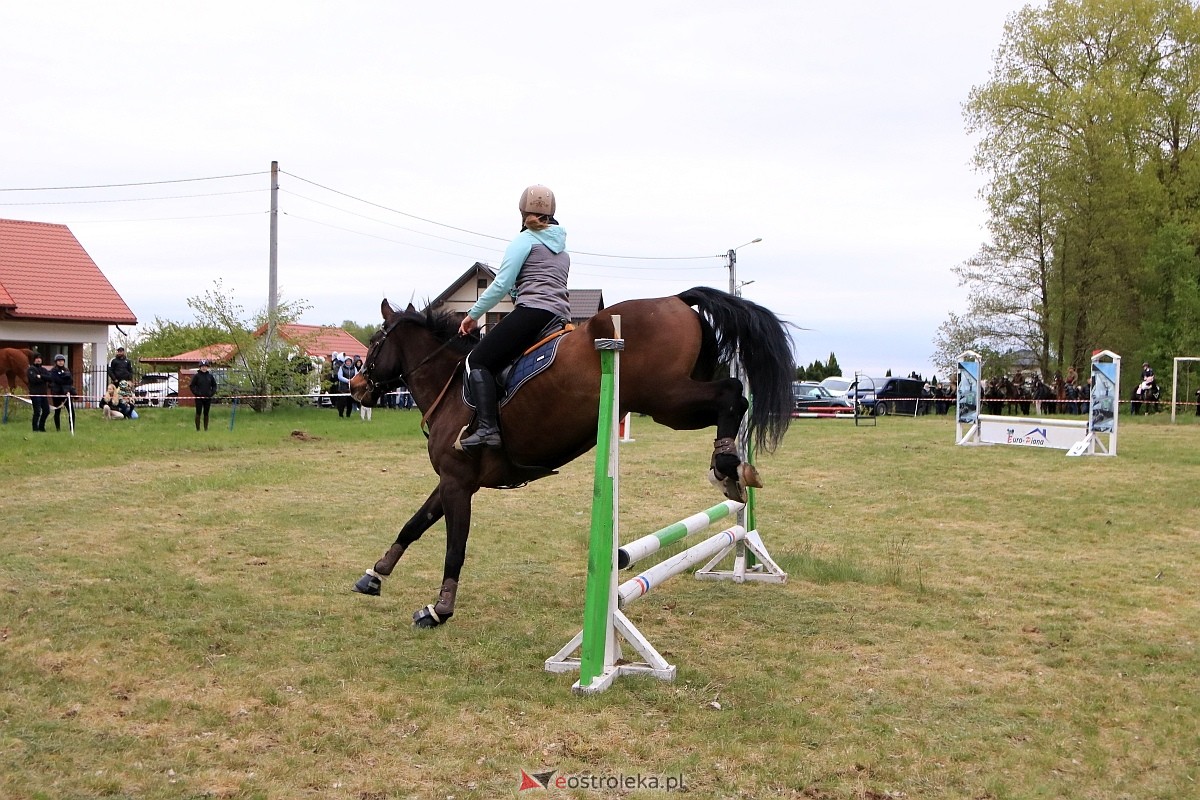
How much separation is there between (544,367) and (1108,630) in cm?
401

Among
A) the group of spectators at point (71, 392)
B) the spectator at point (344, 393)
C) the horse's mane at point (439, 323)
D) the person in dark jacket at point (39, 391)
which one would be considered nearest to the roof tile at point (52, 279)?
the group of spectators at point (71, 392)

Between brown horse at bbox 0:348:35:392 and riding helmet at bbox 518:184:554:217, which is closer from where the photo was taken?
riding helmet at bbox 518:184:554:217

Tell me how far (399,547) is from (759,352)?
9.17 ft

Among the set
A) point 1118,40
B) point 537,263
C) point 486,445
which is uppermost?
point 1118,40

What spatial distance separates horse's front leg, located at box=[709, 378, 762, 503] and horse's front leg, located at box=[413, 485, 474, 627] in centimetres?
169

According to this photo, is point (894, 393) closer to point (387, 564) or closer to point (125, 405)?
point (125, 405)

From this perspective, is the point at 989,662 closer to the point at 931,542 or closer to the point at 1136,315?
the point at 931,542

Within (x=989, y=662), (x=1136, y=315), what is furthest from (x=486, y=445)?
(x=1136, y=315)

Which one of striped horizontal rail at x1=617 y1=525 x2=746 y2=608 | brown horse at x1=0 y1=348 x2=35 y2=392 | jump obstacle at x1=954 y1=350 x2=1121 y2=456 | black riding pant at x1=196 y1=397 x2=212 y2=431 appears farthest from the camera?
brown horse at x1=0 y1=348 x2=35 y2=392

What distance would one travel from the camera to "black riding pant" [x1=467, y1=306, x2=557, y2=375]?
19.6ft

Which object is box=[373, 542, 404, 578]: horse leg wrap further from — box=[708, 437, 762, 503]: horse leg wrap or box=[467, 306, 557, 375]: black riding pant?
box=[708, 437, 762, 503]: horse leg wrap

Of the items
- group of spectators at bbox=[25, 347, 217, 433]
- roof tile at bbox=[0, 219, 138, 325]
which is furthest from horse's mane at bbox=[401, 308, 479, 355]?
roof tile at bbox=[0, 219, 138, 325]

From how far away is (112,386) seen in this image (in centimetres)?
2517

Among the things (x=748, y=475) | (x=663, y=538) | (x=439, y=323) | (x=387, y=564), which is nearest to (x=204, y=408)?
(x=439, y=323)
